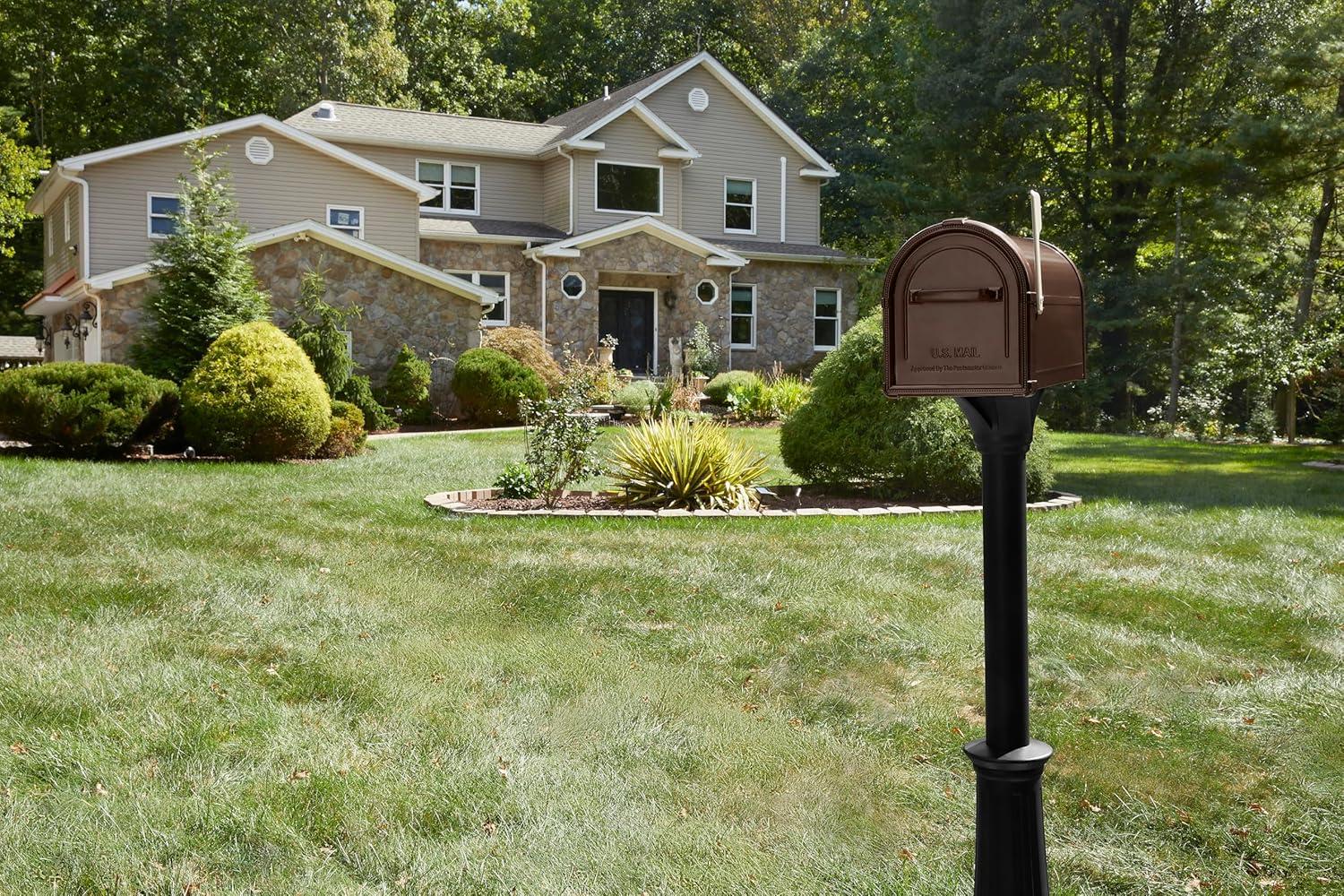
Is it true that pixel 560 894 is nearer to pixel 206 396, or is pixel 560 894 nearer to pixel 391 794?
pixel 391 794

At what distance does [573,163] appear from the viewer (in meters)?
26.6

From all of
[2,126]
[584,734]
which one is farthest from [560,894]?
[2,126]

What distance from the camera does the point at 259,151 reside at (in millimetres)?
23031

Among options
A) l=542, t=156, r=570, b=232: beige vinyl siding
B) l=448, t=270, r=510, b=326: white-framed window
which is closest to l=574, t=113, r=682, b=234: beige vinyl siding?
l=542, t=156, r=570, b=232: beige vinyl siding

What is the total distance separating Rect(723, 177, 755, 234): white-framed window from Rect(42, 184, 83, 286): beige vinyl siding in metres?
14.4

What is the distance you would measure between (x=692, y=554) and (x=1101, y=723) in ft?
11.1

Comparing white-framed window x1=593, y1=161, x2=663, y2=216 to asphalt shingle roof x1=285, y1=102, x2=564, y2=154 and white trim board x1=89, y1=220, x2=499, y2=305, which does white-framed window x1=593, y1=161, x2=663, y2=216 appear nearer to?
asphalt shingle roof x1=285, y1=102, x2=564, y2=154

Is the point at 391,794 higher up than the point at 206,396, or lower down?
lower down

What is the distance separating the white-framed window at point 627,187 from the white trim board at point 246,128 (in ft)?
12.7

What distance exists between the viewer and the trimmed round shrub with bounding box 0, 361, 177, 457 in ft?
41.1

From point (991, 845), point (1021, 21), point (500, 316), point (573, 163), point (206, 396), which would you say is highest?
point (1021, 21)

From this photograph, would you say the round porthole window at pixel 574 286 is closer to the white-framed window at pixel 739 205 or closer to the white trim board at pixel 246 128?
the white trim board at pixel 246 128

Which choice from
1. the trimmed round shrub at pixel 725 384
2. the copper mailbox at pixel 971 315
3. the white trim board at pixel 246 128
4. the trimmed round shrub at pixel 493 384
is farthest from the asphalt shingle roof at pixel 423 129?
the copper mailbox at pixel 971 315

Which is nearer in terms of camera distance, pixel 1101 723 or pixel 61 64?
pixel 1101 723
